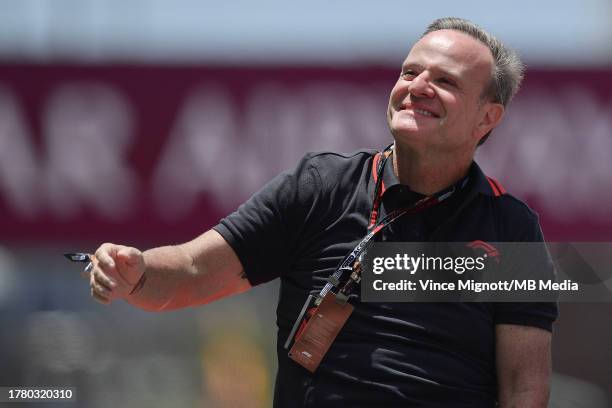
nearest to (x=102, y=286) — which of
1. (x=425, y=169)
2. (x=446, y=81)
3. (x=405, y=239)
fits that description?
(x=405, y=239)

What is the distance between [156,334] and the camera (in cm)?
426

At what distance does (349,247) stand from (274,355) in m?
2.37

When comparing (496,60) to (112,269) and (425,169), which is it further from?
(112,269)

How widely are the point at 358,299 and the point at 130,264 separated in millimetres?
504

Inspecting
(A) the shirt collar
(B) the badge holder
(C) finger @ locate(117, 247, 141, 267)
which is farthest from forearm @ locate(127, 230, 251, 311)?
(A) the shirt collar

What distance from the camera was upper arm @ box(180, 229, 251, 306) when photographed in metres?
1.98

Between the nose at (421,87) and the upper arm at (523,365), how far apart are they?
0.55 meters

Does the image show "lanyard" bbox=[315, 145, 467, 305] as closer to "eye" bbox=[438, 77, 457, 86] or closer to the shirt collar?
the shirt collar

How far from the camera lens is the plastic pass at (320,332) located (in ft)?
6.25

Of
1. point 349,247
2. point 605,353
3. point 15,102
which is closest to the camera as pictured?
point 349,247

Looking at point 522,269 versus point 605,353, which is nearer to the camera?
point 522,269

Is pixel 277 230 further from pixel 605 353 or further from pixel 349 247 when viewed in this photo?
pixel 605 353

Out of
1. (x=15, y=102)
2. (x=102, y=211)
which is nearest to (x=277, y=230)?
(x=102, y=211)

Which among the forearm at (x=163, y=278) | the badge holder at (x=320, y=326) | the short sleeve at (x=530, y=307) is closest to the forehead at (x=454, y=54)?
the short sleeve at (x=530, y=307)
